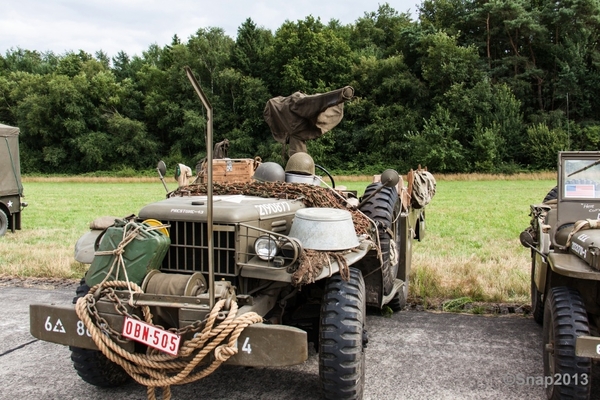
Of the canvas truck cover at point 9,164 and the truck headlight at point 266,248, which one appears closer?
the truck headlight at point 266,248

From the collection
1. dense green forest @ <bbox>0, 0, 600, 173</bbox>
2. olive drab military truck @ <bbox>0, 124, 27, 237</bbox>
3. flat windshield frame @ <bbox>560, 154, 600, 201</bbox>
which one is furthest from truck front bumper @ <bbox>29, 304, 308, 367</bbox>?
dense green forest @ <bbox>0, 0, 600, 173</bbox>

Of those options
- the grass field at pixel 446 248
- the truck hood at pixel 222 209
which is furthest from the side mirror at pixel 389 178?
the grass field at pixel 446 248

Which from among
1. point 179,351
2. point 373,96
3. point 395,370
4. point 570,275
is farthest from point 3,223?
point 373,96

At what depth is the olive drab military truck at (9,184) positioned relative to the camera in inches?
518

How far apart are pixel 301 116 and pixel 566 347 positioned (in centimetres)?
364

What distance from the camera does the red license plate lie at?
325cm

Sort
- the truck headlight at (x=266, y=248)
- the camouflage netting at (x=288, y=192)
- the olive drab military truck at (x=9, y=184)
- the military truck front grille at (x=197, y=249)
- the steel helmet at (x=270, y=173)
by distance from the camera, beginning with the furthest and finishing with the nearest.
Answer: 1. the olive drab military truck at (x=9, y=184)
2. the steel helmet at (x=270, y=173)
3. the camouflage netting at (x=288, y=192)
4. the military truck front grille at (x=197, y=249)
5. the truck headlight at (x=266, y=248)

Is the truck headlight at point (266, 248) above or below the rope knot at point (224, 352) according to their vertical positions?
above

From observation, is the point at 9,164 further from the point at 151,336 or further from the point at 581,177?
the point at 581,177

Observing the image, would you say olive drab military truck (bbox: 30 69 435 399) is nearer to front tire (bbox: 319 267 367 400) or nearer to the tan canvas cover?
front tire (bbox: 319 267 367 400)

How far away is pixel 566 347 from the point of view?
12.3 feet

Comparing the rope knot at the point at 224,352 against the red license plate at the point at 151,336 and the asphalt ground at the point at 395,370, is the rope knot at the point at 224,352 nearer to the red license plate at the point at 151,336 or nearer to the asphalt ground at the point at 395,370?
the red license plate at the point at 151,336

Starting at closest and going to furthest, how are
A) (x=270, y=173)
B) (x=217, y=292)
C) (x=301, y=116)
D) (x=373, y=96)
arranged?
(x=217, y=292) < (x=270, y=173) < (x=301, y=116) < (x=373, y=96)

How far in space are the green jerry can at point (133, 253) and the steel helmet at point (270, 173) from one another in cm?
159
